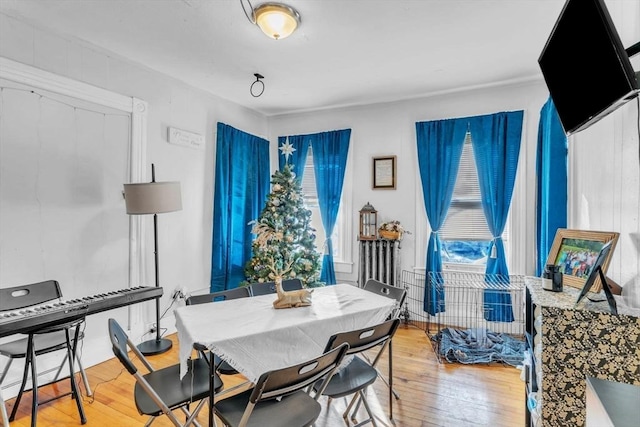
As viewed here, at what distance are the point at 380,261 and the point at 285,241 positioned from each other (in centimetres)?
122

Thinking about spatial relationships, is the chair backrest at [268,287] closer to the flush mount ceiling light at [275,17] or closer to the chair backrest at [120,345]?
the chair backrest at [120,345]

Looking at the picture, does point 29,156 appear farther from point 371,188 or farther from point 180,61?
point 371,188

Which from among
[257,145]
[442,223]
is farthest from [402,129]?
[257,145]

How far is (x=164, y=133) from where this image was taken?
12.3ft

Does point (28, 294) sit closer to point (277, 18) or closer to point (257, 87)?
point (277, 18)

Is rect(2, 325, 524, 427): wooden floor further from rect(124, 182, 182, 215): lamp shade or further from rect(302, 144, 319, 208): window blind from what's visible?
rect(302, 144, 319, 208): window blind

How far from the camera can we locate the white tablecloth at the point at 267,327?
1.69m

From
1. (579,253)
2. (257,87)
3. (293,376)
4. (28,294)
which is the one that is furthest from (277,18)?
(28,294)

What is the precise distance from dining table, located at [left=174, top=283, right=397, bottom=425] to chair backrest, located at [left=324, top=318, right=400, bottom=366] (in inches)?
7.5

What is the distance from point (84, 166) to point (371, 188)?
3.21 metres

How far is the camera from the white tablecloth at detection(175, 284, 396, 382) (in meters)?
1.69

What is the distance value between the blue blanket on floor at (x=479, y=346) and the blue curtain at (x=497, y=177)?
34cm

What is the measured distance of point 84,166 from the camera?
119 inches

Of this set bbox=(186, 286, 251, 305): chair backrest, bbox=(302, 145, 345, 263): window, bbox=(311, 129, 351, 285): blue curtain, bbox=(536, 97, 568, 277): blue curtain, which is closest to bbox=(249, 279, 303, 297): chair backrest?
bbox=(186, 286, 251, 305): chair backrest
